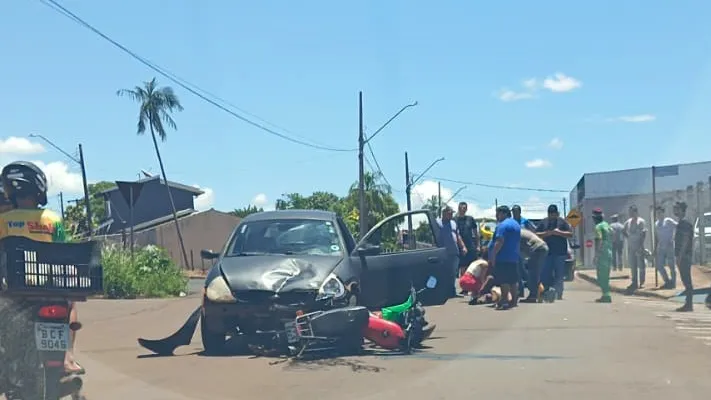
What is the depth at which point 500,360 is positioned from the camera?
961 cm

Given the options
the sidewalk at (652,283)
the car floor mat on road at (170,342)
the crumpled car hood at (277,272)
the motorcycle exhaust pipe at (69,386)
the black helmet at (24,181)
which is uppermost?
the black helmet at (24,181)

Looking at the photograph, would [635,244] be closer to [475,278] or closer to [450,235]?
[450,235]

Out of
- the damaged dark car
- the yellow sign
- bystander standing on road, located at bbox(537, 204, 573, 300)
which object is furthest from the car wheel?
the yellow sign

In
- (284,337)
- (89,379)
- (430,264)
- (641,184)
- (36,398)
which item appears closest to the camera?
(36,398)

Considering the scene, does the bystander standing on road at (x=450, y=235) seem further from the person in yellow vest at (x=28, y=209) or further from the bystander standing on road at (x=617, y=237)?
the person in yellow vest at (x=28, y=209)

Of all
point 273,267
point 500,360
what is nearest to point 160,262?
point 273,267

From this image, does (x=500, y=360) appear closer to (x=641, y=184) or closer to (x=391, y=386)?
(x=391, y=386)

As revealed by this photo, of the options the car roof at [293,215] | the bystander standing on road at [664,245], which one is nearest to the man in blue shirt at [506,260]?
the car roof at [293,215]

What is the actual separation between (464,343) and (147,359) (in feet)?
11.4

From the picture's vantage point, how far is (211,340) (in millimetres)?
10406

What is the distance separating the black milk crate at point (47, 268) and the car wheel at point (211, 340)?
350cm

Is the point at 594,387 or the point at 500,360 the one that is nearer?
the point at 594,387

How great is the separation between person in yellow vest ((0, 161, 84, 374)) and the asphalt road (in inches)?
61.6

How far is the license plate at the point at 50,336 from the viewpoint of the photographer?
22.2ft
